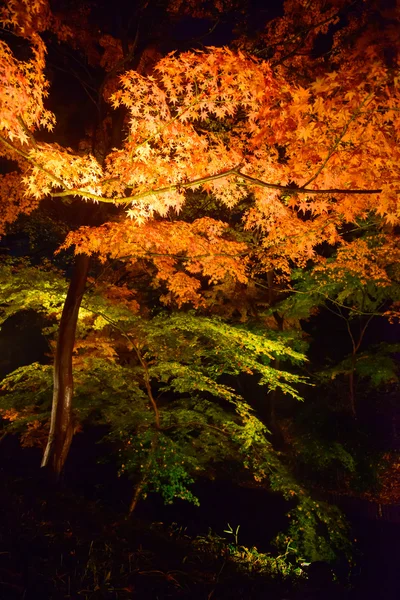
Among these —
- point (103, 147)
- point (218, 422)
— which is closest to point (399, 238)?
point (218, 422)

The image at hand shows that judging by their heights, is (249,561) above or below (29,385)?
below

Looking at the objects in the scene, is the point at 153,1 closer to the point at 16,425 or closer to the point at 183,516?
→ the point at 16,425

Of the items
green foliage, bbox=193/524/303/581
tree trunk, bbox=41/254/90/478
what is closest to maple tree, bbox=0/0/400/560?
tree trunk, bbox=41/254/90/478

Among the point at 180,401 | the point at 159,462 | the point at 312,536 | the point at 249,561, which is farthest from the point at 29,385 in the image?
the point at 312,536

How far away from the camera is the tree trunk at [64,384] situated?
6781mm

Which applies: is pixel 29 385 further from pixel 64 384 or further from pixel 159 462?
pixel 159 462

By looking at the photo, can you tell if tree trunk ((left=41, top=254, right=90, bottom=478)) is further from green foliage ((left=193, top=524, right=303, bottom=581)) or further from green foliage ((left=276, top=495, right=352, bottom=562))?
green foliage ((left=276, top=495, right=352, bottom=562))

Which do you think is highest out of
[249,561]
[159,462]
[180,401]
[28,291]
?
[28,291]

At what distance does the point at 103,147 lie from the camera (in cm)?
890

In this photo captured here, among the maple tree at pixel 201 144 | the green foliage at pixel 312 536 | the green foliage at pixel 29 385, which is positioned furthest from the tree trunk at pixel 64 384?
the green foliage at pixel 312 536

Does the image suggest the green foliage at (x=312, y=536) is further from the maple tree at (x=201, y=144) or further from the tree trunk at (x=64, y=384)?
the tree trunk at (x=64, y=384)

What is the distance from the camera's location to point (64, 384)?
7227 millimetres

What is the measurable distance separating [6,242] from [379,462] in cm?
1691

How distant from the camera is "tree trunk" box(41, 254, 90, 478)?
6781mm
